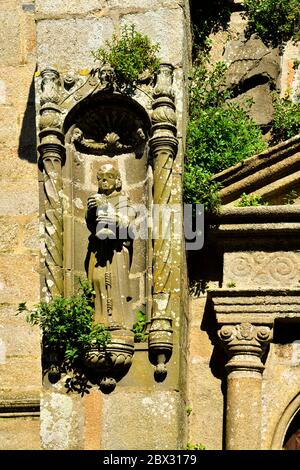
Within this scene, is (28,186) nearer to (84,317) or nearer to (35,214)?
(35,214)

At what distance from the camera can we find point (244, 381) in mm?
11852

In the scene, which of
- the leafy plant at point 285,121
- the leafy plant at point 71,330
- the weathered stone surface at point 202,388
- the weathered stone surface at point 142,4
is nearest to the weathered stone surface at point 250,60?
the leafy plant at point 285,121

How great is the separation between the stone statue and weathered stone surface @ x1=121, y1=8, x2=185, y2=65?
904 mm

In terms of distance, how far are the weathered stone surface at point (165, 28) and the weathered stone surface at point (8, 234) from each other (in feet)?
5.43

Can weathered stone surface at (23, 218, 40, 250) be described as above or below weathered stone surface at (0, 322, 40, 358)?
above

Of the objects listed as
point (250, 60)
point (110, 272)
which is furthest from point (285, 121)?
point (110, 272)

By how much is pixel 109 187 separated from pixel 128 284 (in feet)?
2.16

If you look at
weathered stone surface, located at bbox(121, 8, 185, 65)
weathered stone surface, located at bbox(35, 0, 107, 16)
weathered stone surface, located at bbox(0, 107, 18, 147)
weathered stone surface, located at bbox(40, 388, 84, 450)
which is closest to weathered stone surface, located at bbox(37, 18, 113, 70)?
weathered stone surface, located at bbox(35, 0, 107, 16)

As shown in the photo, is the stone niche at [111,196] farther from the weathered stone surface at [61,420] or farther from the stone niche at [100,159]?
the weathered stone surface at [61,420]

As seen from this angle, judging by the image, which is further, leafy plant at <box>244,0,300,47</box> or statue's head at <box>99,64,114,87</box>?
leafy plant at <box>244,0,300,47</box>

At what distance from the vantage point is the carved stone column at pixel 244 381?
38.5 feet

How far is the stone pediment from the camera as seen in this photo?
12.3 m

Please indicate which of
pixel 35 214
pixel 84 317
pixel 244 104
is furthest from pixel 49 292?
pixel 244 104

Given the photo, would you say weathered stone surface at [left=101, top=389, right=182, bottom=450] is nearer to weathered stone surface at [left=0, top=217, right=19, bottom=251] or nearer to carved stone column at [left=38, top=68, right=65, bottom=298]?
carved stone column at [left=38, top=68, right=65, bottom=298]
